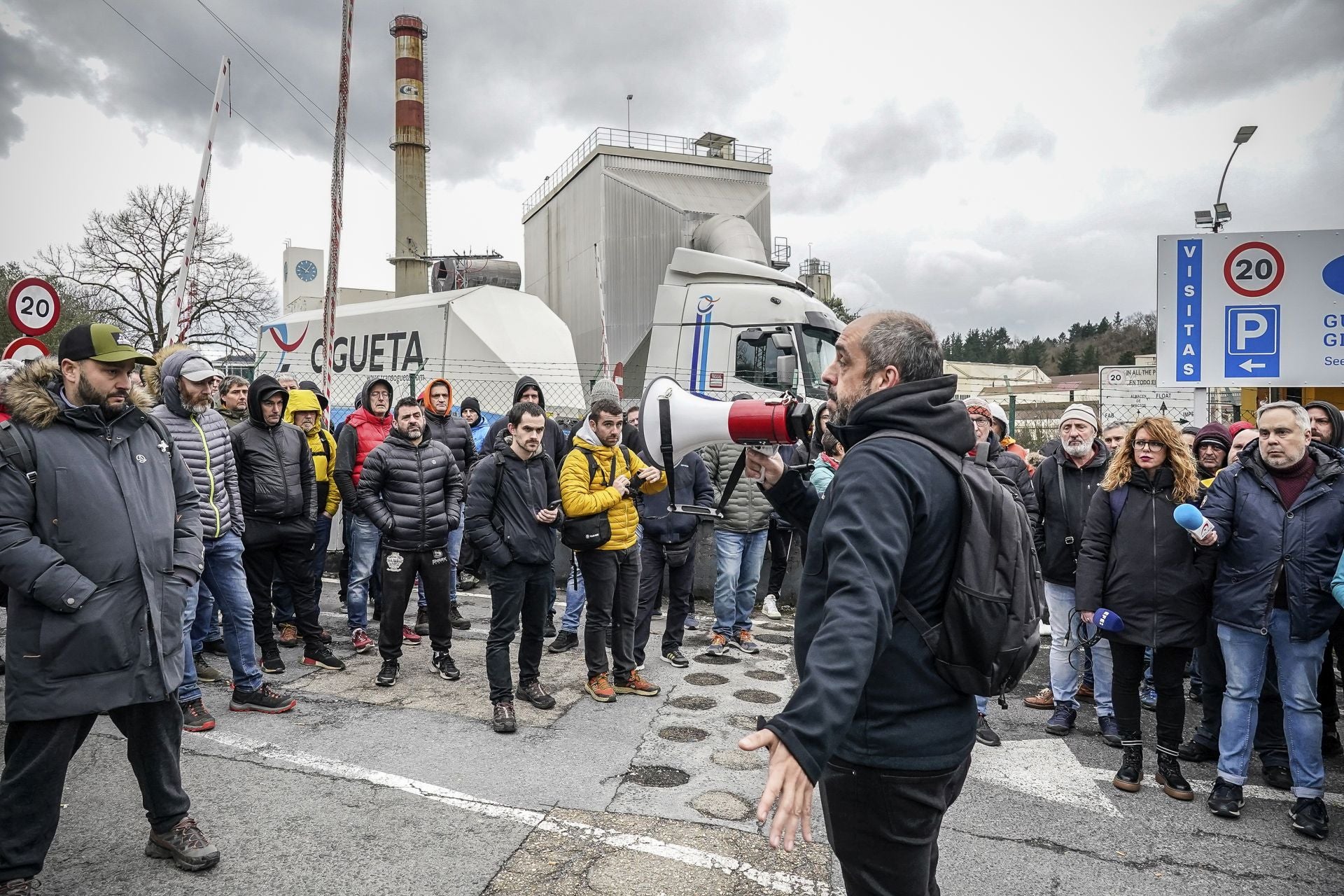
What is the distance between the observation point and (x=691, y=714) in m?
5.07

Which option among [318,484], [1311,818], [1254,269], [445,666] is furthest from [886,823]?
[1254,269]

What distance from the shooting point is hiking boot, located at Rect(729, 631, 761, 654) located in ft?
21.4

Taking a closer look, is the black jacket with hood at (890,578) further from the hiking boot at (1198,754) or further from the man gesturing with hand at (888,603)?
the hiking boot at (1198,754)

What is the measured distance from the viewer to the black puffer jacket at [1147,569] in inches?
163

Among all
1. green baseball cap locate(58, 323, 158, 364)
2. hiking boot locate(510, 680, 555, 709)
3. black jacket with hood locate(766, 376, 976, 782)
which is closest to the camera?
black jacket with hood locate(766, 376, 976, 782)

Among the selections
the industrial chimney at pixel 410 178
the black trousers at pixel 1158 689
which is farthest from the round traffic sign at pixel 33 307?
the industrial chimney at pixel 410 178

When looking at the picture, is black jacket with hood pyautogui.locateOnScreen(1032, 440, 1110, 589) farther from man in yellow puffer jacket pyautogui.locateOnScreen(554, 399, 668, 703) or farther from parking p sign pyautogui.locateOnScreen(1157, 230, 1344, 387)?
parking p sign pyautogui.locateOnScreen(1157, 230, 1344, 387)

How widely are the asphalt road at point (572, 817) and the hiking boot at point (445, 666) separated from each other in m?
0.46

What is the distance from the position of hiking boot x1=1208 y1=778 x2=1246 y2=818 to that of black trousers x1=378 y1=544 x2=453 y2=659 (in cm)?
449

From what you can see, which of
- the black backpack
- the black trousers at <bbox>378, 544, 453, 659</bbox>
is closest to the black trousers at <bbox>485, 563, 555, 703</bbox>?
the black trousers at <bbox>378, 544, 453, 659</bbox>

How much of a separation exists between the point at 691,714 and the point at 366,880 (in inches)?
94.2

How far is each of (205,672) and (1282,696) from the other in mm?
6105

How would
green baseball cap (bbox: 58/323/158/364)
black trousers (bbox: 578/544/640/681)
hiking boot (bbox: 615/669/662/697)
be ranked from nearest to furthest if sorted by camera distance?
→ green baseball cap (bbox: 58/323/158/364)
black trousers (bbox: 578/544/640/681)
hiking boot (bbox: 615/669/662/697)

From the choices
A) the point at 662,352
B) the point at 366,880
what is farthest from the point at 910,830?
the point at 662,352
